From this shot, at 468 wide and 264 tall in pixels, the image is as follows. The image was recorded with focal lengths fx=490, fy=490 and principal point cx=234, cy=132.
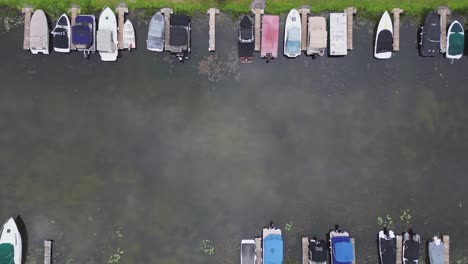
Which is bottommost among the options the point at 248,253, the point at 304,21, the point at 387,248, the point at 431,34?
the point at 248,253

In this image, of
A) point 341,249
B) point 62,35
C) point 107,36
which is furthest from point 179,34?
point 341,249

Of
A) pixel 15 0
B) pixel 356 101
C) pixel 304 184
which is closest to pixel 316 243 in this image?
pixel 304 184

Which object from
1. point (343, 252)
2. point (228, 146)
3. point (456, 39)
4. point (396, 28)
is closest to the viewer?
point (343, 252)

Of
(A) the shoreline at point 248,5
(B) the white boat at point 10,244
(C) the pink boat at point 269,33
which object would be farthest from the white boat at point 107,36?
(B) the white boat at point 10,244

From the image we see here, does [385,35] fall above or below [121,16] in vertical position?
below

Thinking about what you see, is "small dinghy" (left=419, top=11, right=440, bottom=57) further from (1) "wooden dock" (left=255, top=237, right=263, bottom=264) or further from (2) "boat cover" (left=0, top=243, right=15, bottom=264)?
(2) "boat cover" (left=0, top=243, right=15, bottom=264)

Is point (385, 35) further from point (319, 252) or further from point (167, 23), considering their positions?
point (319, 252)

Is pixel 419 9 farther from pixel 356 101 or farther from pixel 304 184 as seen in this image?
pixel 304 184

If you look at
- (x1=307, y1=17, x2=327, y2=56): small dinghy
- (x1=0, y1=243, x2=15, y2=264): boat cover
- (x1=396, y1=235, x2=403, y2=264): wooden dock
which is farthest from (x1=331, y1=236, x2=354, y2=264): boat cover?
(x1=0, y1=243, x2=15, y2=264): boat cover
